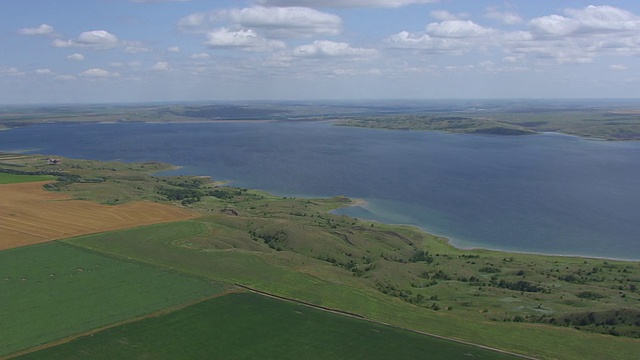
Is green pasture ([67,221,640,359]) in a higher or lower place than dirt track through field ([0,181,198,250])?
lower

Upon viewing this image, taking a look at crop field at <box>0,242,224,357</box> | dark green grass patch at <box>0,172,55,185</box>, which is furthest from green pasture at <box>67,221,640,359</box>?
dark green grass patch at <box>0,172,55,185</box>

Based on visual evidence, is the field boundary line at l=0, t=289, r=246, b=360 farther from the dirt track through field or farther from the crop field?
the dirt track through field

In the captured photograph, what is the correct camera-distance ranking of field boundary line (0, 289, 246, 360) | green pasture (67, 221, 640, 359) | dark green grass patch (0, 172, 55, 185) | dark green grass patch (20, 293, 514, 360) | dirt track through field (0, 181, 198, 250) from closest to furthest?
field boundary line (0, 289, 246, 360) < dark green grass patch (20, 293, 514, 360) < green pasture (67, 221, 640, 359) < dirt track through field (0, 181, 198, 250) < dark green grass patch (0, 172, 55, 185)

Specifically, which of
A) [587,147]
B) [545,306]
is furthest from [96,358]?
[587,147]

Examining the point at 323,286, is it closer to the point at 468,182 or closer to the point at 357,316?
the point at 357,316

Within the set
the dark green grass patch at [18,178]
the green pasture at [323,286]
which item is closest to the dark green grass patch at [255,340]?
the green pasture at [323,286]

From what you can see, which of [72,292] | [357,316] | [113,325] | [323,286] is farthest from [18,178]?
[357,316]
